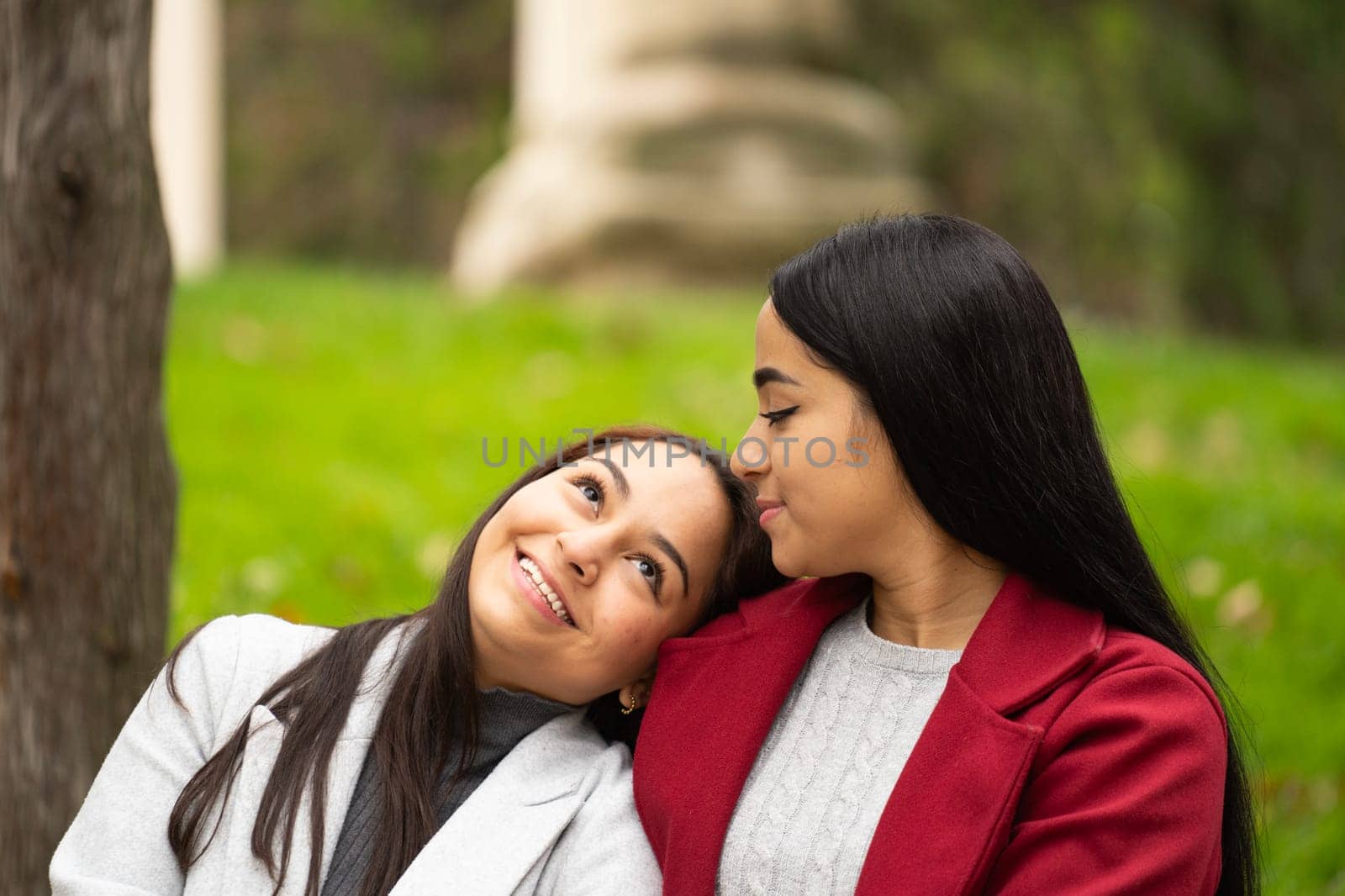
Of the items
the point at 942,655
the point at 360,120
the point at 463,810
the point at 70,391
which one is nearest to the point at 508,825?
the point at 463,810

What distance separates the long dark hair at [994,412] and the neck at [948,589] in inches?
2.3

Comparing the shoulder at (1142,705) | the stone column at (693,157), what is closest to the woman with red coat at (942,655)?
the shoulder at (1142,705)

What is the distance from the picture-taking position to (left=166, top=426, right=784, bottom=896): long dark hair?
215 cm

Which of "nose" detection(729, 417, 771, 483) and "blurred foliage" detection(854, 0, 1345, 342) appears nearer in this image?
"nose" detection(729, 417, 771, 483)

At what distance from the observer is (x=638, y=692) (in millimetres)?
2338

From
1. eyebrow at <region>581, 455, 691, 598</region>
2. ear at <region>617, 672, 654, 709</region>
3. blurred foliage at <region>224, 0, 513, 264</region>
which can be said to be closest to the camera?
eyebrow at <region>581, 455, 691, 598</region>

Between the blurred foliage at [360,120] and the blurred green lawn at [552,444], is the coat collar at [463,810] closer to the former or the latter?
the blurred green lawn at [552,444]

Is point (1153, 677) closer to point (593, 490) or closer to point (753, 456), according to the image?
point (753, 456)

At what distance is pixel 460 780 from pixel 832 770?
1.93ft

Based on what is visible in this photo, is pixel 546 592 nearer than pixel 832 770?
No

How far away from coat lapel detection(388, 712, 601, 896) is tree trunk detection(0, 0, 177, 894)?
81cm

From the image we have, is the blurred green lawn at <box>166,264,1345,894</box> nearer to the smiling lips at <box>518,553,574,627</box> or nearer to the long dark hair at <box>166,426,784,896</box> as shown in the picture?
the long dark hair at <box>166,426,784,896</box>

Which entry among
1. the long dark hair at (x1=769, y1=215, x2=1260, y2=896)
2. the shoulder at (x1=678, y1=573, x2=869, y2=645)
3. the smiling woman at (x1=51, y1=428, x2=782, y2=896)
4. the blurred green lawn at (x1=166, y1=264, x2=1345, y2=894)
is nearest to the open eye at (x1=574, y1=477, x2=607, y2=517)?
the smiling woman at (x1=51, y1=428, x2=782, y2=896)

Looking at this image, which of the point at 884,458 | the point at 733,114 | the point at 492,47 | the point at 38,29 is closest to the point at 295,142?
the point at 492,47
